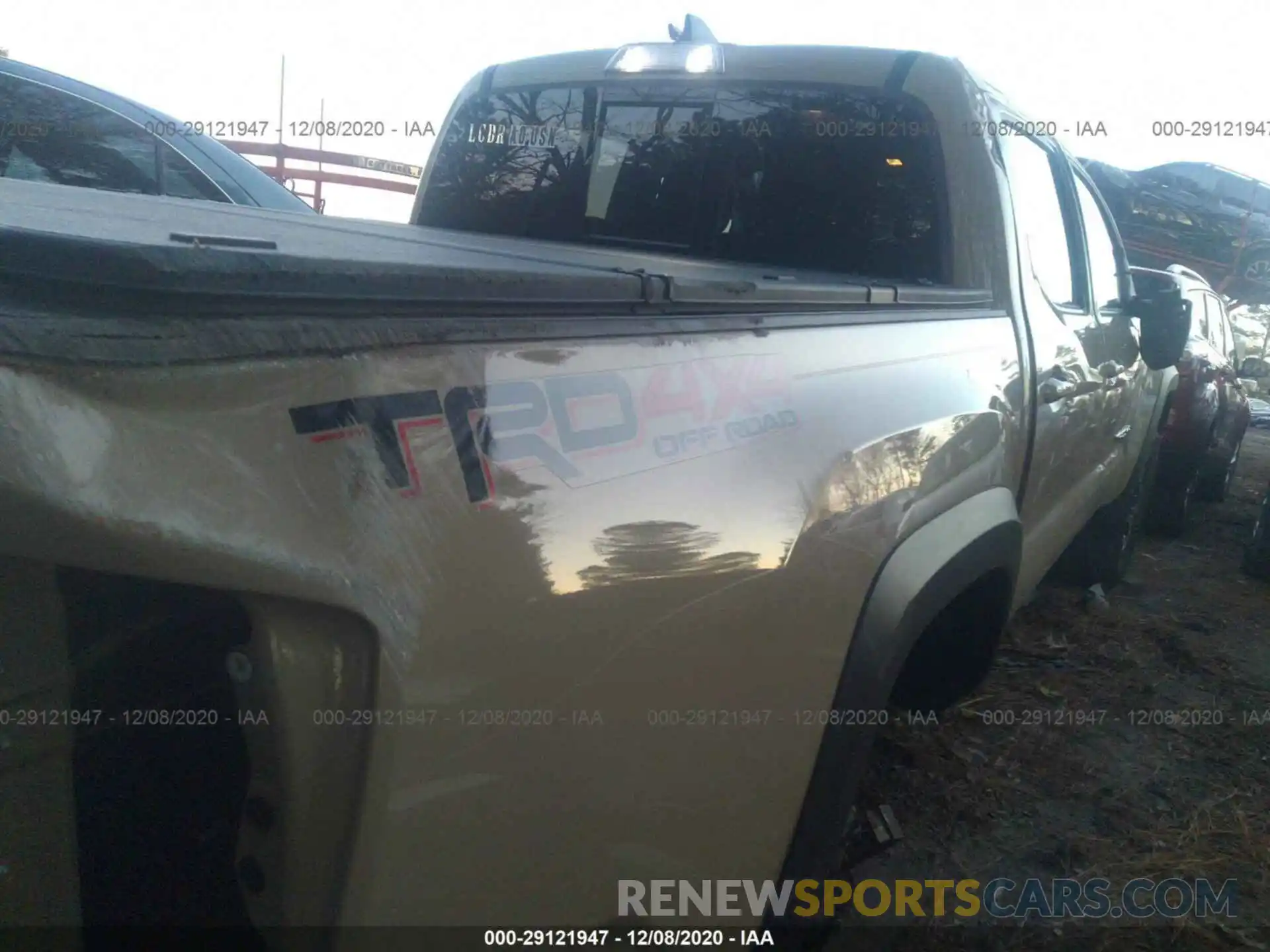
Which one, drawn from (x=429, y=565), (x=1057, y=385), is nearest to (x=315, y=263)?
(x=429, y=565)

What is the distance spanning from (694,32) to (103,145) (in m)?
3.20

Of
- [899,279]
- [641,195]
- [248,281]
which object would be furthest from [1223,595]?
[248,281]

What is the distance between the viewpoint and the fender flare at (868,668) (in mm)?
1694

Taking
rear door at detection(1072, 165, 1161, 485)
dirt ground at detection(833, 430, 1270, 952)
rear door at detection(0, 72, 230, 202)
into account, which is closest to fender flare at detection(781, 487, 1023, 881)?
dirt ground at detection(833, 430, 1270, 952)

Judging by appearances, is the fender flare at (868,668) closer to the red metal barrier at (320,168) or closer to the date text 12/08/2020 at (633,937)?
the date text 12/08/2020 at (633,937)

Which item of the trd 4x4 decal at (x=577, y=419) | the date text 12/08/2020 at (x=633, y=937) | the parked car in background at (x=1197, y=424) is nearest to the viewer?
the trd 4x4 decal at (x=577, y=419)

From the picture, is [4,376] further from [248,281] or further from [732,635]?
[732,635]

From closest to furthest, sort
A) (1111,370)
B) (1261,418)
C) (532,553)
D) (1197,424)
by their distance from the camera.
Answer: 1. (532,553)
2. (1111,370)
3. (1197,424)
4. (1261,418)

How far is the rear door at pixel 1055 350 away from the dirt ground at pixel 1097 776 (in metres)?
0.66

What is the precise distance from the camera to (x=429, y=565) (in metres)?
1.07

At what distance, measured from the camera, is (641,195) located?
124 inches

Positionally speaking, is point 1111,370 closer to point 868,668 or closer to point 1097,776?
point 1097,776

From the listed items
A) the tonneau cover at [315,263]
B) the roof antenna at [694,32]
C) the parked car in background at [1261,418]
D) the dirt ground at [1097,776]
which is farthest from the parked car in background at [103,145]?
the parked car in background at [1261,418]

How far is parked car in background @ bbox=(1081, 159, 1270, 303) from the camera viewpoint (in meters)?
12.0
